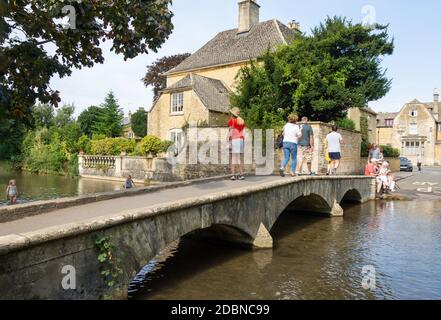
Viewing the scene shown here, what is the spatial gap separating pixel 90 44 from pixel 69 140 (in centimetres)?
3463

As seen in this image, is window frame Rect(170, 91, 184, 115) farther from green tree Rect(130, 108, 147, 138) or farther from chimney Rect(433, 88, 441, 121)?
chimney Rect(433, 88, 441, 121)

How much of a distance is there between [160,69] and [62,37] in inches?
1596

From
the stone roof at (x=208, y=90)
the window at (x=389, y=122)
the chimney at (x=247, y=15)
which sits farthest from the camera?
the window at (x=389, y=122)

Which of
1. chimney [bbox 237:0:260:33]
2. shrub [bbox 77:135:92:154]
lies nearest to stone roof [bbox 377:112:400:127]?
chimney [bbox 237:0:260:33]

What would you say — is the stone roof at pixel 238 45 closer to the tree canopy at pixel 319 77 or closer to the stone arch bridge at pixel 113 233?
the tree canopy at pixel 319 77

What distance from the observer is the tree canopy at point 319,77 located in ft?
68.1

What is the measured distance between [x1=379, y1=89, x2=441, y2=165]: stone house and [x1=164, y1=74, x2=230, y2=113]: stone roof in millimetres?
42132

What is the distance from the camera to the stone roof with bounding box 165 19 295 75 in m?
31.9

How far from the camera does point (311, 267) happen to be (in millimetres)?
7914

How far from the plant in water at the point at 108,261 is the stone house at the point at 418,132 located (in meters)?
64.4

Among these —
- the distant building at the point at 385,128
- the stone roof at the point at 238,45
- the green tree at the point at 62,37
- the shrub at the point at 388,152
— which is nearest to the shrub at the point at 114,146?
the stone roof at the point at 238,45

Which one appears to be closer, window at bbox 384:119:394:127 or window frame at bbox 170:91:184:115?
window frame at bbox 170:91:184:115

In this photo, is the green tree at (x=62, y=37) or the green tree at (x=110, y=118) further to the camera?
the green tree at (x=110, y=118)
